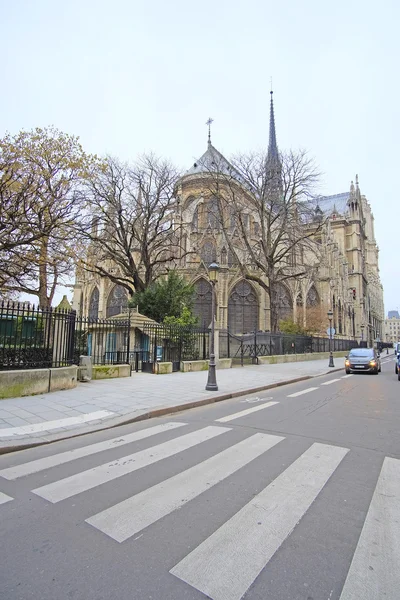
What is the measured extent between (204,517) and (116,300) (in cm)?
3754

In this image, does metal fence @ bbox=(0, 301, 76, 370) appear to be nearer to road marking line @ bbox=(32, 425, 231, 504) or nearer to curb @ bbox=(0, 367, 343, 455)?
curb @ bbox=(0, 367, 343, 455)

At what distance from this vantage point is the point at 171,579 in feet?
7.00

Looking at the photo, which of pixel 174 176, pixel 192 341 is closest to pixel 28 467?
pixel 192 341

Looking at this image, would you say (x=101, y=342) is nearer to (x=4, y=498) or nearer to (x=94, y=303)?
(x=4, y=498)

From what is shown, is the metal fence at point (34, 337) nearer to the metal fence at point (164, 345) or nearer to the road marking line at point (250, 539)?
the metal fence at point (164, 345)

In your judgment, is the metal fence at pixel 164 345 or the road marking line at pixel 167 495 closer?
the road marking line at pixel 167 495

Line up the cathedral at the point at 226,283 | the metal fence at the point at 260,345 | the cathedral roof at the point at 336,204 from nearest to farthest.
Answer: the metal fence at the point at 260,345 → the cathedral at the point at 226,283 → the cathedral roof at the point at 336,204

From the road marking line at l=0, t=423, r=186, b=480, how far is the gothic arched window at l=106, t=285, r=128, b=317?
3285cm

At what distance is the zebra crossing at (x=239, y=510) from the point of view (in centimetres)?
219

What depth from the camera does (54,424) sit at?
591 centimetres

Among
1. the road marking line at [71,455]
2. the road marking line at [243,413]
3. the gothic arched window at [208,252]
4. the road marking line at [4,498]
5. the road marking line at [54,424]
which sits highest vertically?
the gothic arched window at [208,252]

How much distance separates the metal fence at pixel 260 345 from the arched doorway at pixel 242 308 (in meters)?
7.78

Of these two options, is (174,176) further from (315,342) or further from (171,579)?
(171,579)

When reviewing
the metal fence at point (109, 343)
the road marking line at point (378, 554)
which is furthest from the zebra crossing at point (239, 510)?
the metal fence at point (109, 343)
